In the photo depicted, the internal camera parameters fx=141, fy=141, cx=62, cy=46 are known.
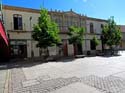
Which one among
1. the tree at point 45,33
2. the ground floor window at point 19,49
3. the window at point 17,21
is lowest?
the ground floor window at point 19,49

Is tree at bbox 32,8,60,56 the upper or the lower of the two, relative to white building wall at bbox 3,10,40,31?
lower

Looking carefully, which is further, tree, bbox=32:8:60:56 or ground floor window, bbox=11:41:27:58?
ground floor window, bbox=11:41:27:58

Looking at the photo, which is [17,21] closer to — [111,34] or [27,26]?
[27,26]

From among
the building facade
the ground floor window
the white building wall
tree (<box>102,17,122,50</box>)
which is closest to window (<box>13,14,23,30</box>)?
the building facade

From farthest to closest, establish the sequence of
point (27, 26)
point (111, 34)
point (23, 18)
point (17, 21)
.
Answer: point (111, 34), point (27, 26), point (23, 18), point (17, 21)

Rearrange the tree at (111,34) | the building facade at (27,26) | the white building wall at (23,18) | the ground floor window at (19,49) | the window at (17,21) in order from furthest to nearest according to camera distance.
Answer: the tree at (111,34) < the window at (17,21) < the ground floor window at (19,49) < the building facade at (27,26) < the white building wall at (23,18)

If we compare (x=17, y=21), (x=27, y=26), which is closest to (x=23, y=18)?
(x=17, y=21)

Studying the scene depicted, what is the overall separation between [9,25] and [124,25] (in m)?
38.4

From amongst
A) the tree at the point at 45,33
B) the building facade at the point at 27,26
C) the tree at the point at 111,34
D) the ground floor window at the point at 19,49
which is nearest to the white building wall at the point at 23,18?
the building facade at the point at 27,26

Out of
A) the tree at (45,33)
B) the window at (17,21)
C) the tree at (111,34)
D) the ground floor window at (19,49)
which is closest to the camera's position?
the tree at (45,33)

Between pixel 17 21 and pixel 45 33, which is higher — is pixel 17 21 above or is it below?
above

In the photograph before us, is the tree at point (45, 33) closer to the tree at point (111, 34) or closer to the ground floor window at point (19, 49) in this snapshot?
the ground floor window at point (19, 49)

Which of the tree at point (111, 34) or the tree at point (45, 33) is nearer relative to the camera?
the tree at point (45, 33)

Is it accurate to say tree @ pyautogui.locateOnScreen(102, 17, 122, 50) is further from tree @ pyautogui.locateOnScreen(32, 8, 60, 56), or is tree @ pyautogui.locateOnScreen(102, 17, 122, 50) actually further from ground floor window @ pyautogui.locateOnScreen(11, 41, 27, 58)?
ground floor window @ pyautogui.locateOnScreen(11, 41, 27, 58)
